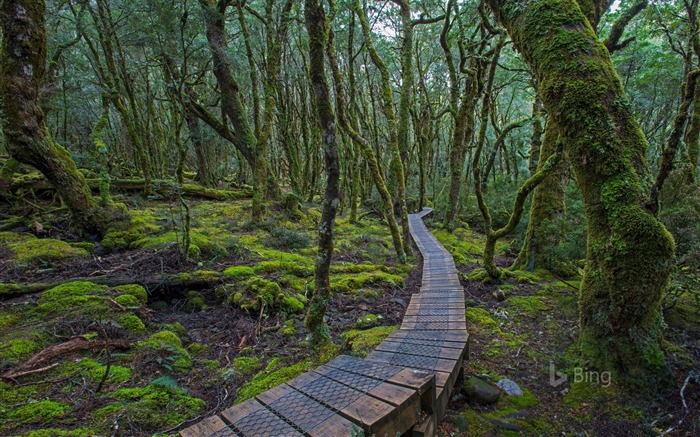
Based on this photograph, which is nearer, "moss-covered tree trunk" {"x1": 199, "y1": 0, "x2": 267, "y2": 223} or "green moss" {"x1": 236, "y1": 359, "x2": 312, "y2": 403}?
"green moss" {"x1": 236, "y1": 359, "x2": 312, "y2": 403}

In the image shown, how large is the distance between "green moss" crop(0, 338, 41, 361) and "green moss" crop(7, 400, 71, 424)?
925 mm

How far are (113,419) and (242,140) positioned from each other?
34.4ft

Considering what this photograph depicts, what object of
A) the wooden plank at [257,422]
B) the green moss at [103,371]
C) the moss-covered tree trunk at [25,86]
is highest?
the moss-covered tree trunk at [25,86]

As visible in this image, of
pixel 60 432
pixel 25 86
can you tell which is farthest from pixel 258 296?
pixel 25 86

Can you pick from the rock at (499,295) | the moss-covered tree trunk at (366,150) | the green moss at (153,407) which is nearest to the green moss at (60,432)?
the green moss at (153,407)

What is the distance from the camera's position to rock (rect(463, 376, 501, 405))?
11.0ft

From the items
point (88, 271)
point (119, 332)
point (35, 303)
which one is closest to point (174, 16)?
point (88, 271)

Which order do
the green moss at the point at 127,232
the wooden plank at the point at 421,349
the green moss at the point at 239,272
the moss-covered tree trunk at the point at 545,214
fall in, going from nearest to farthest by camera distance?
1. the wooden plank at the point at 421,349
2. the green moss at the point at 239,272
3. the moss-covered tree trunk at the point at 545,214
4. the green moss at the point at 127,232

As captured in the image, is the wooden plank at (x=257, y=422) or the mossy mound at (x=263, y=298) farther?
the mossy mound at (x=263, y=298)

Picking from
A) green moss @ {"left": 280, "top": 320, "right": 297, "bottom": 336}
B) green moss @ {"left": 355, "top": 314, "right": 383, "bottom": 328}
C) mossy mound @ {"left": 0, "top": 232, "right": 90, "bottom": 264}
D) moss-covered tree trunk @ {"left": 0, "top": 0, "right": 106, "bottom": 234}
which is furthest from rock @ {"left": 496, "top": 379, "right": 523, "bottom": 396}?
moss-covered tree trunk @ {"left": 0, "top": 0, "right": 106, "bottom": 234}

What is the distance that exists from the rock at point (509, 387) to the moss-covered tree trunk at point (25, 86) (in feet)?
30.0

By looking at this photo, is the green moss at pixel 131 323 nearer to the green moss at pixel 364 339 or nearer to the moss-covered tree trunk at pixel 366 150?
the green moss at pixel 364 339

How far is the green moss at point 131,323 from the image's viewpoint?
4.16m

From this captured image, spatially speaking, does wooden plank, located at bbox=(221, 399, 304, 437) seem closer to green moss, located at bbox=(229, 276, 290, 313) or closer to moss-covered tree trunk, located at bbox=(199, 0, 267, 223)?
green moss, located at bbox=(229, 276, 290, 313)
